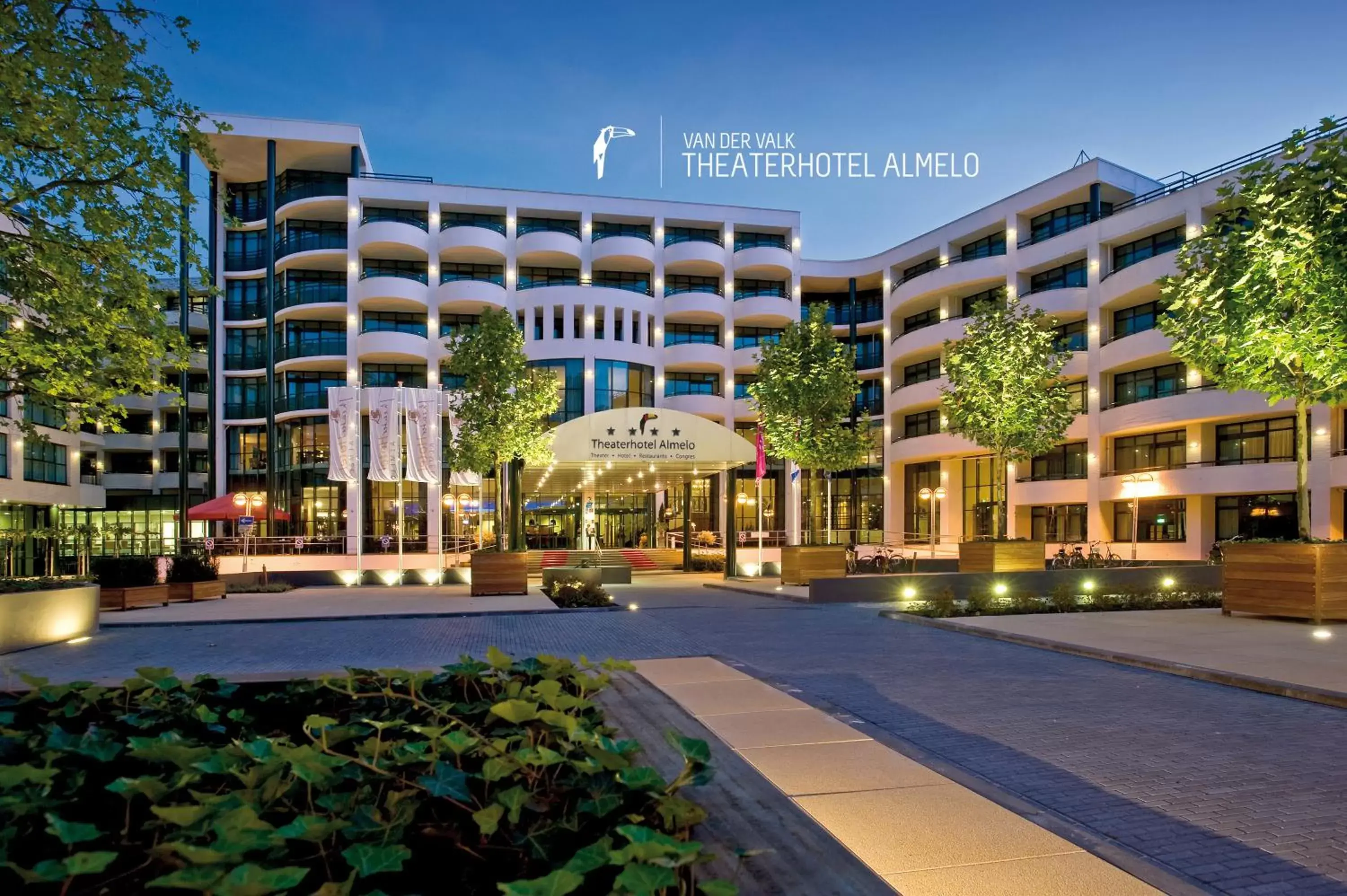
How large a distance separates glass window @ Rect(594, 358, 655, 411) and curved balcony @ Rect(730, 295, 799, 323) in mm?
7414

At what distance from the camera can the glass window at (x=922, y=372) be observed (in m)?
51.5

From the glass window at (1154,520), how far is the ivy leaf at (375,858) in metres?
42.4

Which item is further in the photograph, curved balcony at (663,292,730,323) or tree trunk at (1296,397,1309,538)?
curved balcony at (663,292,730,323)

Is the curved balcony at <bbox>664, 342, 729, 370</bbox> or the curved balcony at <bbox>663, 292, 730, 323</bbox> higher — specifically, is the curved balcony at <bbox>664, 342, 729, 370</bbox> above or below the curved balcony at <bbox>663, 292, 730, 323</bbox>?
below

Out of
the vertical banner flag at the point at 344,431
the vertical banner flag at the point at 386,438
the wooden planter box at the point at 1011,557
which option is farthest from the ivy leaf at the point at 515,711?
the vertical banner flag at the point at 344,431

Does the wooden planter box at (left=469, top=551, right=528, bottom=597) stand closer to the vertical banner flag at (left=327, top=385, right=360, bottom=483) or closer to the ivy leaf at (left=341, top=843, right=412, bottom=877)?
the vertical banner flag at (left=327, top=385, right=360, bottom=483)

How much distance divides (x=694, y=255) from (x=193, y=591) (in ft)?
116

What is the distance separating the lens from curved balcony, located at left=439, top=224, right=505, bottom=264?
152 ft

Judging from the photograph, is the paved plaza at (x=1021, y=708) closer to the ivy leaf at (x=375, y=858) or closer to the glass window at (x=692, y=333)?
the ivy leaf at (x=375, y=858)

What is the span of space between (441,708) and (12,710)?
7.11ft

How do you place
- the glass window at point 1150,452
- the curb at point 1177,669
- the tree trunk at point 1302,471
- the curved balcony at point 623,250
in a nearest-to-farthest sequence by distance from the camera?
1. the curb at point 1177,669
2. the tree trunk at point 1302,471
3. the glass window at point 1150,452
4. the curved balcony at point 623,250

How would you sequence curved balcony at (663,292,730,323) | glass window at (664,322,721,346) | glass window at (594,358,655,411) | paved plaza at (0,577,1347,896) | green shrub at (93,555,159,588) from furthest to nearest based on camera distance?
glass window at (664,322,721,346), curved balcony at (663,292,730,323), glass window at (594,358,655,411), green shrub at (93,555,159,588), paved plaza at (0,577,1347,896)

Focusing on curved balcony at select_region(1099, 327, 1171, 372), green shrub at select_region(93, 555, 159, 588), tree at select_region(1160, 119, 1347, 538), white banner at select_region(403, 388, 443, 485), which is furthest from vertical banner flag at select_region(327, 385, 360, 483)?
curved balcony at select_region(1099, 327, 1171, 372)

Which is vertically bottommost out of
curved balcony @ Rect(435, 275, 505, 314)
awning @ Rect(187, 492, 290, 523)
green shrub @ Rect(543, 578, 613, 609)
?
green shrub @ Rect(543, 578, 613, 609)
